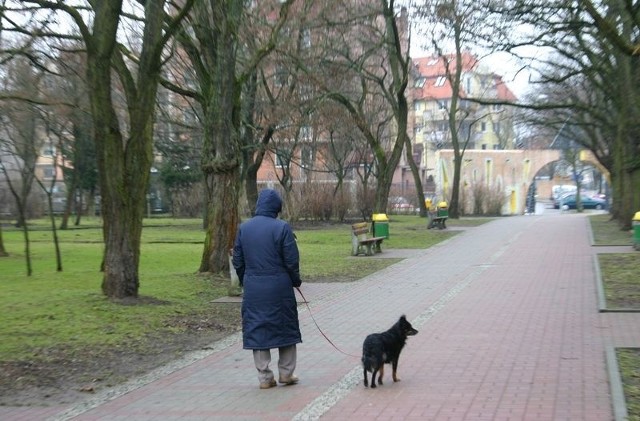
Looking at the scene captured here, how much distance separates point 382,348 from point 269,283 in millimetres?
1196

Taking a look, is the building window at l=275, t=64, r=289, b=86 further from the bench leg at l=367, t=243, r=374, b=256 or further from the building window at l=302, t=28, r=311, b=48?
the bench leg at l=367, t=243, r=374, b=256

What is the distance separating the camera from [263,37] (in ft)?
66.6

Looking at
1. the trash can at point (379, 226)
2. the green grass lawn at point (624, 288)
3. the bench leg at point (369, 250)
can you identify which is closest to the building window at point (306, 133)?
the trash can at point (379, 226)

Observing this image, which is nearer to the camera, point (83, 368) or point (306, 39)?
point (83, 368)

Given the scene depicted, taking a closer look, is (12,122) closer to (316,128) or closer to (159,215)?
(316,128)

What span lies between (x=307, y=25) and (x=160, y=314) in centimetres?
1230

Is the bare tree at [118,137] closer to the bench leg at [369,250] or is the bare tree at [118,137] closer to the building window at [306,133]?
the bench leg at [369,250]

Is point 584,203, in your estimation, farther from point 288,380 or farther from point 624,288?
point 288,380

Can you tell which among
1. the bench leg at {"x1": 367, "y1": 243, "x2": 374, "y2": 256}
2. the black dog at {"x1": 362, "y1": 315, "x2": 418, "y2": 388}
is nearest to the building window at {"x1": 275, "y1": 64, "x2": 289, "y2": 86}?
the bench leg at {"x1": 367, "y1": 243, "x2": 374, "y2": 256}

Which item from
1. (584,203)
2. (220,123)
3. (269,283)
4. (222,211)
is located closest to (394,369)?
(269,283)

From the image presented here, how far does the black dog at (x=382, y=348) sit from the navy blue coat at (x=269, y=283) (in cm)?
69

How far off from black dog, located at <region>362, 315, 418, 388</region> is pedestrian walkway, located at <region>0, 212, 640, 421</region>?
0.23 m

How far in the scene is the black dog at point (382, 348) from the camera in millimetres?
7051

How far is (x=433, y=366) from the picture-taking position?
321 inches
